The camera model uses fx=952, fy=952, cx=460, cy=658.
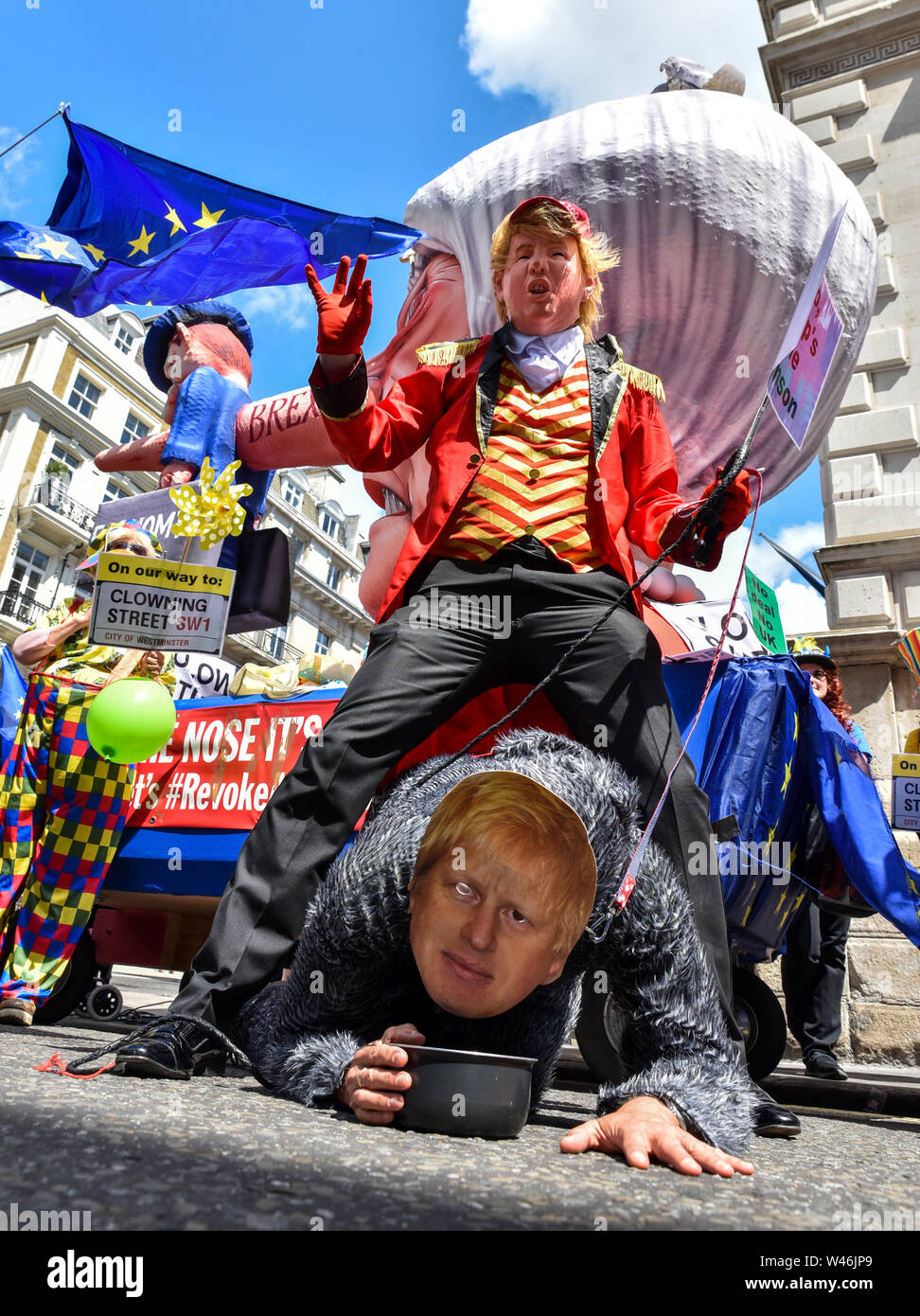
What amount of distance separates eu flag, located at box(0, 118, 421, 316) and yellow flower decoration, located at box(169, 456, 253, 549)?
170 cm

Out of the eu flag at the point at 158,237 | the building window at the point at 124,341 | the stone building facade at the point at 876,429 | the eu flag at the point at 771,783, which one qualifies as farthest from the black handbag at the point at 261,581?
the building window at the point at 124,341

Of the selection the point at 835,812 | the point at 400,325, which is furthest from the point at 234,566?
the point at 835,812

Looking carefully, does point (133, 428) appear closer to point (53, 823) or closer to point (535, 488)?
point (53, 823)

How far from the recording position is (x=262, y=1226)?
845 millimetres

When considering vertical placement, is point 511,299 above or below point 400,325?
below

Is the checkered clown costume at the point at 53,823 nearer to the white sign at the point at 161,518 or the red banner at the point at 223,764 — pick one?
the red banner at the point at 223,764

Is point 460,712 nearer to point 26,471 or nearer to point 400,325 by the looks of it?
point 400,325

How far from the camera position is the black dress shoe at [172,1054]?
171cm

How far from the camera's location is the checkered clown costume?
352cm

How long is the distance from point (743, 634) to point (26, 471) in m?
27.2

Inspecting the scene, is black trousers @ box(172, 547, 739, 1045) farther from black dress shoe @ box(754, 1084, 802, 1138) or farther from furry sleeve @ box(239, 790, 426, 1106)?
black dress shoe @ box(754, 1084, 802, 1138)

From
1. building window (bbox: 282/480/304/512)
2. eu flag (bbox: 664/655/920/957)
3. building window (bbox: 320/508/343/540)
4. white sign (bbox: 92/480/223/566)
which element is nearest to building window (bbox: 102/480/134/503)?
building window (bbox: 282/480/304/512)

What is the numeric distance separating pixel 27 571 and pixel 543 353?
27.5m

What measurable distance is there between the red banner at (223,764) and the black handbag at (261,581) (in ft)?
2.18
